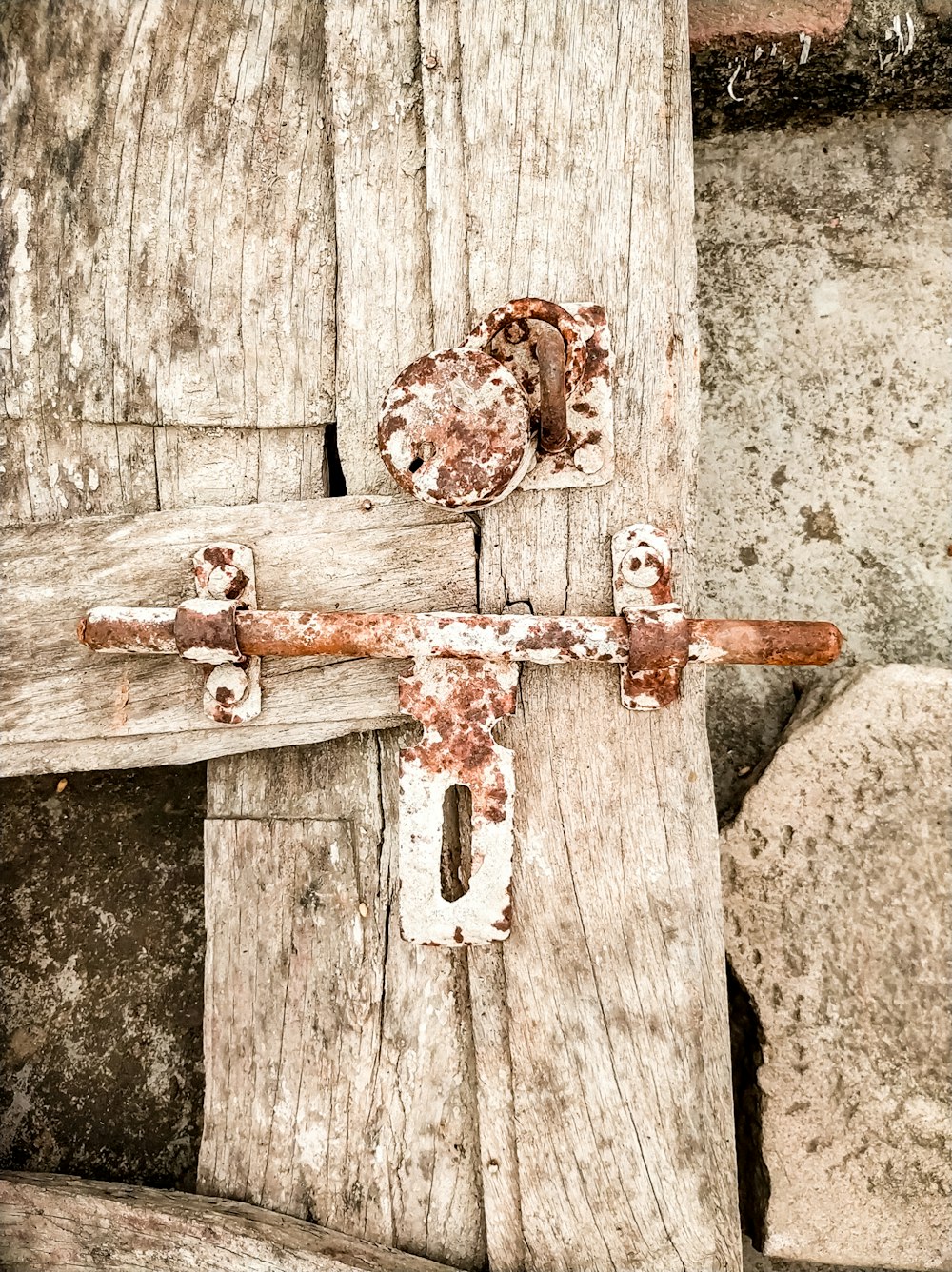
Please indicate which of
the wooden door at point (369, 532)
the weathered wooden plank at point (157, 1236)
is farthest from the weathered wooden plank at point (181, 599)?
the weathered wooden plank at point (157, 1236)

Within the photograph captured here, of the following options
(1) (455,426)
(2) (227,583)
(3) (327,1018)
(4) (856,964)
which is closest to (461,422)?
(1) (455,426)

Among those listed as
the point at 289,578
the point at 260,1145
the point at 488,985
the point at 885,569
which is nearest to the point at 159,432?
the point at 289,578

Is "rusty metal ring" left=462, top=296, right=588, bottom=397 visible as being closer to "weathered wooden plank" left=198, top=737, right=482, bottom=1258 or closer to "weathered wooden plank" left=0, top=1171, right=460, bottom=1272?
"weathered wooden plank" left=198, top=737, right=482, bottom=1258

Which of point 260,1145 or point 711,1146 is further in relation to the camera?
point 260,1145

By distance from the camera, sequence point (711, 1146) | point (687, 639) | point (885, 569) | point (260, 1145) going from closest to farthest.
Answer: point (687, 639)
point (711, 1146)
point (260, 1145)
point (885, 569)

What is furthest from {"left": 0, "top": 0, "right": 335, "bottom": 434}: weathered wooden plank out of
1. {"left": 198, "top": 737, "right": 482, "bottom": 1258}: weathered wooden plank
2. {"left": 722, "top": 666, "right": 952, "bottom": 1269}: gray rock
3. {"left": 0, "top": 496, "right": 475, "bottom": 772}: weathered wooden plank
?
{"left": 722, "top": 666, "right": 952, "bottom": 1269}: gray rock

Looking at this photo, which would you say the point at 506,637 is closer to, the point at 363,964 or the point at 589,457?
the point at 589,457

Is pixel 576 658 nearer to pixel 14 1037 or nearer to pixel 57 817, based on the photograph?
pixel 57 817
